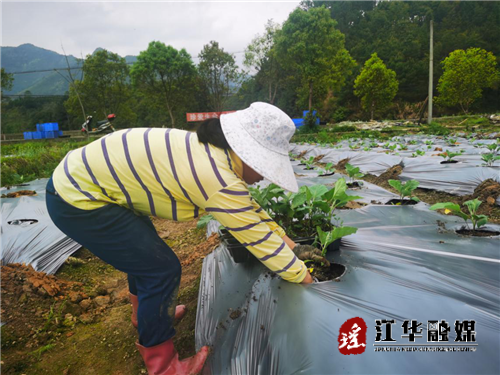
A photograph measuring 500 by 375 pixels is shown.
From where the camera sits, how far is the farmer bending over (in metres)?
1.07

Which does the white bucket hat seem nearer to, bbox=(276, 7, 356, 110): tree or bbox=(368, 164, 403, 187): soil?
bbox=(368, 164, 403, 187): soil

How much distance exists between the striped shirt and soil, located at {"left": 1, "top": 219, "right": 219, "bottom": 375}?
78cm

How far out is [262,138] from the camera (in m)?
1.07

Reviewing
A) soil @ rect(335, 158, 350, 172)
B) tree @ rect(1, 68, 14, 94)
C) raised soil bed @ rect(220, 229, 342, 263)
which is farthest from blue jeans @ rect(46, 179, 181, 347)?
tree @ rect(1, 68, 14, 94)

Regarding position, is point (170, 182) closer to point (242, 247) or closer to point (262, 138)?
point (262, 138)

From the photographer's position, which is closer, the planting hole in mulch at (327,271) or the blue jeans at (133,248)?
the blue jeans at (133,248)

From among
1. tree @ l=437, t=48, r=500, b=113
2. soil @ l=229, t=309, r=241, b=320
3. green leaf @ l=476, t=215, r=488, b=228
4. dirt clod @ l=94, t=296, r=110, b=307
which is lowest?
dirt clod @ l=94, t=296, r=110, b=307

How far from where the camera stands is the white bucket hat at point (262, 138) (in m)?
1.04

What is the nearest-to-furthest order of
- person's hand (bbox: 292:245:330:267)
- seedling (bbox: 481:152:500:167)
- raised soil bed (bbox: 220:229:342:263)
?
1. person's hand (bbox: 292:245:330:267)
2. raised soil bed (bbox: 220:229:342:263)
3. seedling (bbox: 481:152:500:167)

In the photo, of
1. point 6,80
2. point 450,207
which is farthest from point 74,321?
point 6,80

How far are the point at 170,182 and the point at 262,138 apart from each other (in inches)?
15.4

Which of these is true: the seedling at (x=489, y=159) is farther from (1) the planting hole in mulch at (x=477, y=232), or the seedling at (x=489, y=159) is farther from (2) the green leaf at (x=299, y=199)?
(2) the green leaf at (x=299, y=199)

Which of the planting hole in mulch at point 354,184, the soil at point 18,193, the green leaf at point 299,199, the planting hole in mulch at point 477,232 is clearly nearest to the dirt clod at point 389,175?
the planting hole in mulch at point 354,184

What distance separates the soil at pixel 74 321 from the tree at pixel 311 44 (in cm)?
1840
